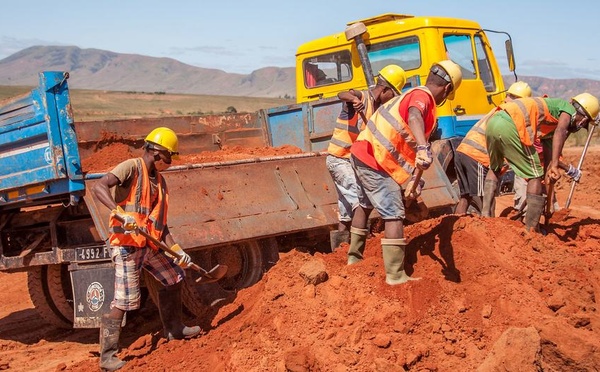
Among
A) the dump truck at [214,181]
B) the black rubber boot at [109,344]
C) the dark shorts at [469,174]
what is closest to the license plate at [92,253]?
the dump truck at [214,181]

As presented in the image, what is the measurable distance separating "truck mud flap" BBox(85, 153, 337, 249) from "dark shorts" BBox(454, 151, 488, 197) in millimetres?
1547

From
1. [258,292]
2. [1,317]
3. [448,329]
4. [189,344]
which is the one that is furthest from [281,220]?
[1,317]

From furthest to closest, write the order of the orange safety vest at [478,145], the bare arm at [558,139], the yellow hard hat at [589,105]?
the orange safety vest at [478,145] → the yellow hard hat at [589,105] → the bare arm at [558,139]

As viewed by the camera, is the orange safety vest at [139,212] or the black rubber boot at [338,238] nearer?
the orange safety vest at [139,212]

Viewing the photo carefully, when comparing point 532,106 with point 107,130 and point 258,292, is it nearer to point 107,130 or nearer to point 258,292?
point 258,292

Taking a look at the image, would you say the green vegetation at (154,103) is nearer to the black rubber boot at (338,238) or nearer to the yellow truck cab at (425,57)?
the yellow truck cab at (425,57)

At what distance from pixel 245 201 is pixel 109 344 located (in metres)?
1.94

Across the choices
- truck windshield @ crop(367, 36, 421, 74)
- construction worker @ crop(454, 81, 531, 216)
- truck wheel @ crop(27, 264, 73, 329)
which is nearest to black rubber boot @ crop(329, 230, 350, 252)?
construction worker @ crop(454, 81, 531, 216)

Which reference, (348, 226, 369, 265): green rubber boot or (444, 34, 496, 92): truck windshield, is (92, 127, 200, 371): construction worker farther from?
(444, 34, 496, 92): truck windshield

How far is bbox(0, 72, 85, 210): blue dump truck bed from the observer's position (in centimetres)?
573

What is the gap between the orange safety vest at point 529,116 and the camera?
22.5ft

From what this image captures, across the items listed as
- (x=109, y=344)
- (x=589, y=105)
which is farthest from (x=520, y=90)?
(x=109, y=344)

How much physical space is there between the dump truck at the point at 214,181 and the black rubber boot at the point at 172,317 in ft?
0.44

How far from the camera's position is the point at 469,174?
8.05 metres
